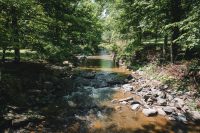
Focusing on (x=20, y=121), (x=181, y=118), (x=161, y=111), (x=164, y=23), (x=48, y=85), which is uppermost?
(x=164, y=23)

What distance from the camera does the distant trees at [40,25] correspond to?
1117 centimetres

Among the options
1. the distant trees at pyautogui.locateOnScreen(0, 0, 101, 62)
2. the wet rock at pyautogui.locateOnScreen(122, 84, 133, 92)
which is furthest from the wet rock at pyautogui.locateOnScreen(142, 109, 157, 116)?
the distant trees at pyautogui.locateOnScreen(0, 0, 101, 62)

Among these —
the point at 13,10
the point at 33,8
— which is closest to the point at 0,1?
the point at 13,10

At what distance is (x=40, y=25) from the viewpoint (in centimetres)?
1539

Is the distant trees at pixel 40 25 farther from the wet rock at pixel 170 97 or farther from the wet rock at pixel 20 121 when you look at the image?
the wet rock at pixel 170 97

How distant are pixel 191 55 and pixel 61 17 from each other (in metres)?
11.7

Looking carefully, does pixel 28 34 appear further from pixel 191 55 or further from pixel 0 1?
pixel 191 55

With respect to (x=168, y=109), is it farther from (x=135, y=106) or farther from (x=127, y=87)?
(x=127, y=87)

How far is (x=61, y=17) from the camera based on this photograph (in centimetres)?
1848

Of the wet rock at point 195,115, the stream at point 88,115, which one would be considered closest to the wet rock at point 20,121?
the stream at point 88,115

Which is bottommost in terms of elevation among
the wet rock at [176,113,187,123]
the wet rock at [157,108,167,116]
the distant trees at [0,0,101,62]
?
the wet rock at [176,113,187,123]

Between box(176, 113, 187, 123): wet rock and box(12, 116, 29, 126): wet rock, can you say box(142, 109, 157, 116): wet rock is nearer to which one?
box(176, 113, 187, 123): wet rock

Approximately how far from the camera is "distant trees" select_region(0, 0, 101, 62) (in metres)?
11.2

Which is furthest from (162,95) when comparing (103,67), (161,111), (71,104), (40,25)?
(103,67)
